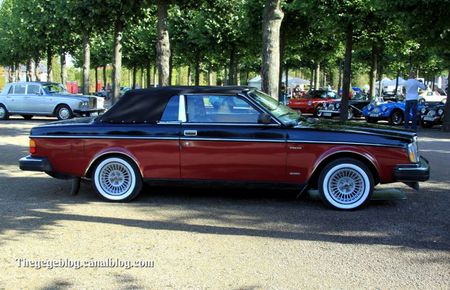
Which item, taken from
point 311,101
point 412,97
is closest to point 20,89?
point 311,101

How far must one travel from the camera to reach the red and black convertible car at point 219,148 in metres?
6.51

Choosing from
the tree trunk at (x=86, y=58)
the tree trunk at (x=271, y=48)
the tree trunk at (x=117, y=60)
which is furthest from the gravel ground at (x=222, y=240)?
the tree trunk at (x=86, y=58)

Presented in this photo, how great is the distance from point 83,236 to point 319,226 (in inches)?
103

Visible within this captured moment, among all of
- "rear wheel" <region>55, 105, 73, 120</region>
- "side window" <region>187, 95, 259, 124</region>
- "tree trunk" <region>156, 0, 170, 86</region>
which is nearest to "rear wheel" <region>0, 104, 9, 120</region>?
"rear wheel" <region>55, 105, 73, 120</region>

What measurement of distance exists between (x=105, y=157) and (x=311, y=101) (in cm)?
2137

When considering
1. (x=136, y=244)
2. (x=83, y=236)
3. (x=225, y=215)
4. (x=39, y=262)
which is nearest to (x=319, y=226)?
(x=225, y=215)

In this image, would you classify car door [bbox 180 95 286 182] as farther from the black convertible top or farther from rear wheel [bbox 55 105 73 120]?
rear wheel [bbox 55 105 73 120]

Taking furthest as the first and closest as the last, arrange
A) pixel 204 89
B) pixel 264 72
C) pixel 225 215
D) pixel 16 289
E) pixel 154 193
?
pixel 264 72 < pixel 154 193 < pixel 204 89 < pixel 225 215 < pixel 16 289

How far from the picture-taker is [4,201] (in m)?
7.02

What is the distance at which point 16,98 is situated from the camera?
22250 mm

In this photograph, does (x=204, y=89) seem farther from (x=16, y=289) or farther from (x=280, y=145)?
(x=16, y=289)

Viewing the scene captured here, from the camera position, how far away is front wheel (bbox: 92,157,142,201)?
7020mm

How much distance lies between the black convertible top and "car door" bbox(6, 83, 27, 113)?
16.6 meters

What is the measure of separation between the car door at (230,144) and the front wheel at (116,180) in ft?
2.34
